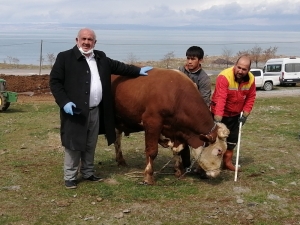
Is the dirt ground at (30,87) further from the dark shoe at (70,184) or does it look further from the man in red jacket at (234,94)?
the man in red jacket at (234,94)

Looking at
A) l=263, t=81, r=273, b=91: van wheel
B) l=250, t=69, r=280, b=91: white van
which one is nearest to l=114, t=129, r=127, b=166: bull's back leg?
l=250, t=69, r=280, b=91: white van

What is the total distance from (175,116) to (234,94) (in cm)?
115

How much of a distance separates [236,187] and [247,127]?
528 centimetres

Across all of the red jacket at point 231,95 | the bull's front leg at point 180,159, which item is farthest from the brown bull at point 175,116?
the red jacket at point 231,95

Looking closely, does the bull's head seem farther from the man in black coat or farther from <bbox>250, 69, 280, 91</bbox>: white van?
<bbox>250, 69, 280, 91</bbox>: white van

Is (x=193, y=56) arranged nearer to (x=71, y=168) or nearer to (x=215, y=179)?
(x=215, y=179)

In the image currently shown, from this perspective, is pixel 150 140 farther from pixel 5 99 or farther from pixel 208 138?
Result: pixel 5 99

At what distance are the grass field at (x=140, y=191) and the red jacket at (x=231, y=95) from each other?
3.69ft

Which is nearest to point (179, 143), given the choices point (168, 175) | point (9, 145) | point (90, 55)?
point (168, 175)

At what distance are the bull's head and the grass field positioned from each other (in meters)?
0.30

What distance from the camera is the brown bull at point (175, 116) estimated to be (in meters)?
6.80

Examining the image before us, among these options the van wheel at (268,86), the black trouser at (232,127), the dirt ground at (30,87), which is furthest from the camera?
the van wheel at (268,86)

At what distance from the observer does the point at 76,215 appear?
583 centimetres

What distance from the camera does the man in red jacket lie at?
7105 millimetres
